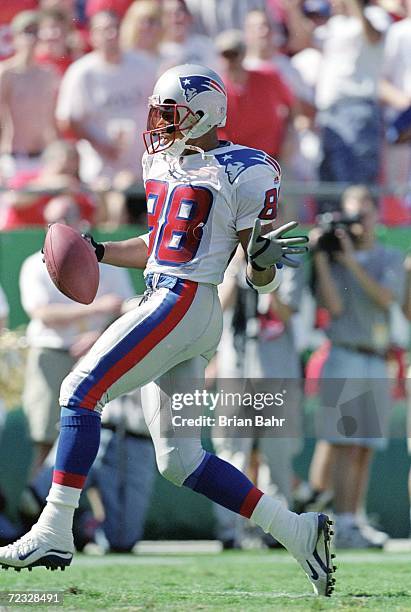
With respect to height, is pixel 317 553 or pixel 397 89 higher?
pixel 397 89

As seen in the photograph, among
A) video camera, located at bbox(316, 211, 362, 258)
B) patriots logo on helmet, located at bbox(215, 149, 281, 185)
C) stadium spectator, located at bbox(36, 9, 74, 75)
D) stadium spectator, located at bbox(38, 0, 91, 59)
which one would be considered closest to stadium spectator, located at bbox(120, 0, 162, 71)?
stadium spectator, located at bbox(38, 0, 91, 59)

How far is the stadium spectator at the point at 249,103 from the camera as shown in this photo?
292 inches

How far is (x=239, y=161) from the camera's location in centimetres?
436

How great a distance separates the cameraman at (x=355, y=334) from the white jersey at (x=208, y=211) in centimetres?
260

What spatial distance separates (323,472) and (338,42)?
2713 mm

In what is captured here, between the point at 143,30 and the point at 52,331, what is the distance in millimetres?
2079

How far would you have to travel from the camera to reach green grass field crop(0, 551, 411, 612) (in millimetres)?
4199

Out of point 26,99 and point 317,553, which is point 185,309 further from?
point 26,99

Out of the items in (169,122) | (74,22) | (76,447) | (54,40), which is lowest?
(76,447)

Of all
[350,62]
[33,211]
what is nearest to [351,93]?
[350,62]

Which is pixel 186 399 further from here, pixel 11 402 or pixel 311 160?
pixel 311 160

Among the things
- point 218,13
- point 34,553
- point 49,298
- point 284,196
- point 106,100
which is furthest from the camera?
point 218,13

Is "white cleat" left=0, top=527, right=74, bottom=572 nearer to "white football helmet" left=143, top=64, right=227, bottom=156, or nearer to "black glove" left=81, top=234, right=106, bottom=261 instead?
"black glove" left=81, top=234, right=106, bottom=261

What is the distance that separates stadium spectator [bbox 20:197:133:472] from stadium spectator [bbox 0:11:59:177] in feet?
2.43
